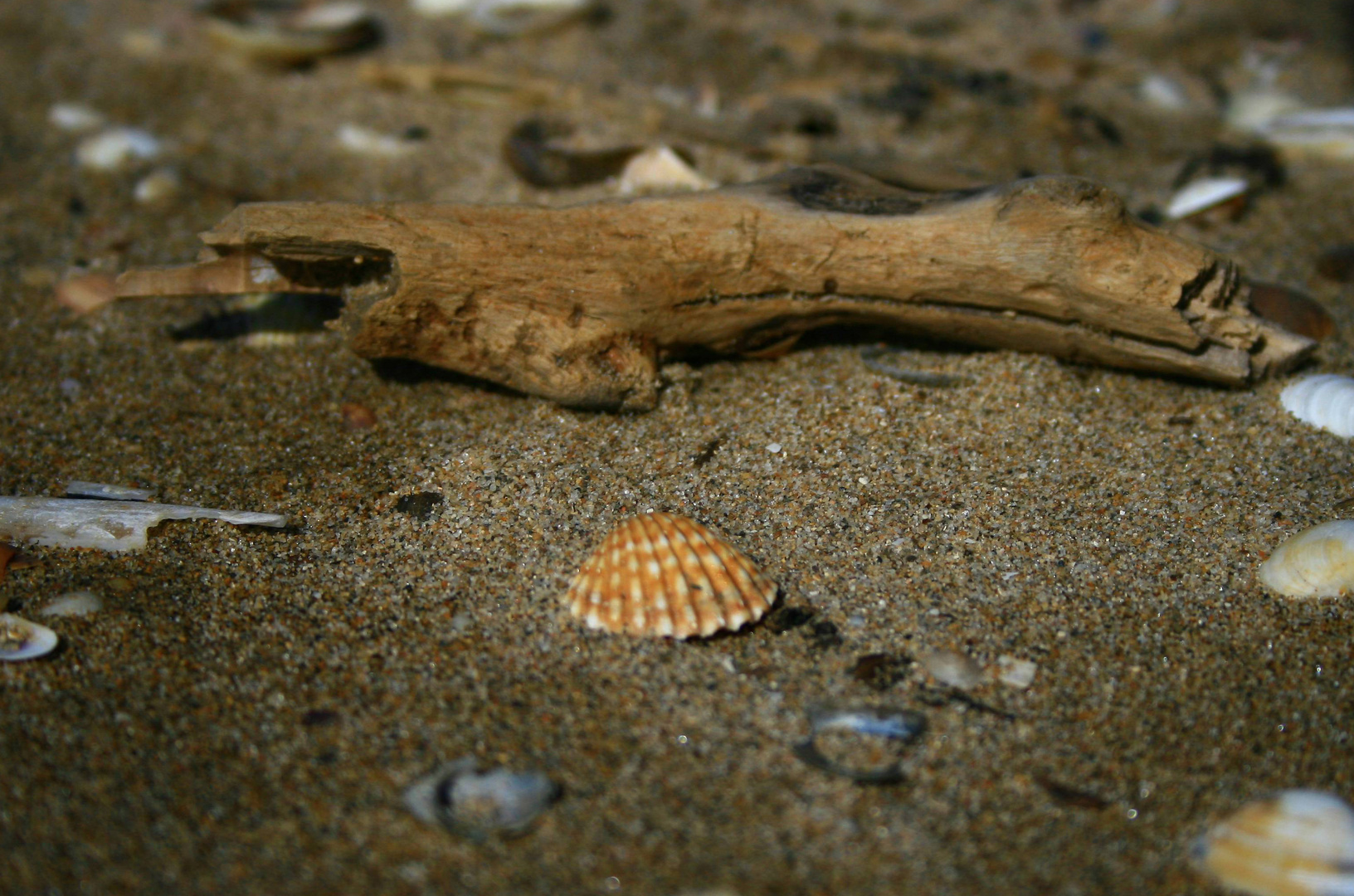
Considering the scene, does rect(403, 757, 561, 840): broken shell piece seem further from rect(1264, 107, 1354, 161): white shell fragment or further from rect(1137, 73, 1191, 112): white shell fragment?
rect(1137, 73, 1191, 112): white shell fragment

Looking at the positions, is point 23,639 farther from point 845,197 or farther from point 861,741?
point 845,197

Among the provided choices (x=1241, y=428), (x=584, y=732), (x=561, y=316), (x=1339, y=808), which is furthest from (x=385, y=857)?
(x=1241, y=428)

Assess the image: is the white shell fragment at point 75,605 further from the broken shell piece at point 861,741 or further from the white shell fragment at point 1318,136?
the white shell fragment at point 1318,136

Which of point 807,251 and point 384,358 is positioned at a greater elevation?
point 807,251

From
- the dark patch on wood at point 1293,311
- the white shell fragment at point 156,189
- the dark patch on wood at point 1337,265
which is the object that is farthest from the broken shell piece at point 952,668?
the white shell fragment at point 156,189

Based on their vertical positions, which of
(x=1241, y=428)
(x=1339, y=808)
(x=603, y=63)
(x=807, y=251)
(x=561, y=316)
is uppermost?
(x=603, y=63)

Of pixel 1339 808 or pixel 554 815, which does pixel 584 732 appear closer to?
pixel 554 815

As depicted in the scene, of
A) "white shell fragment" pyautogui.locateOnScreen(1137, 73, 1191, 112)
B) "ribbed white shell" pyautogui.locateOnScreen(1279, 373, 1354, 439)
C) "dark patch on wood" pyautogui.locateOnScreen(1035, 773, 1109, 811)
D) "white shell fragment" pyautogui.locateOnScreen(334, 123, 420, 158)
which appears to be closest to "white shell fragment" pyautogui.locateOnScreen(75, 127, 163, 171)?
"white shell fragment" pyautogui.locateOnScreen(334, 123, 420, 158)
